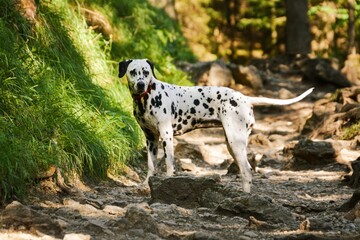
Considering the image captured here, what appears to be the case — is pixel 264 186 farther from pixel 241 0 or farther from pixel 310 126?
pixel 241 0

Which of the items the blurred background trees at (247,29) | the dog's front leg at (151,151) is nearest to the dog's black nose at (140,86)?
the dog's front leg at (151,151)

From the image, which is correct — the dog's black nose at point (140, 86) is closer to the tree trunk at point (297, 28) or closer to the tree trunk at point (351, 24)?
the tree trunk at point (351, 24)

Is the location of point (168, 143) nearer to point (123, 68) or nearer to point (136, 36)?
point (123, 68)

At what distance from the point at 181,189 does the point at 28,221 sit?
1.96 meters

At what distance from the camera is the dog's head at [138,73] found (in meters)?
8.51

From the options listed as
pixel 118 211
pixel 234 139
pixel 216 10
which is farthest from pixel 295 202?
pixel 216 10

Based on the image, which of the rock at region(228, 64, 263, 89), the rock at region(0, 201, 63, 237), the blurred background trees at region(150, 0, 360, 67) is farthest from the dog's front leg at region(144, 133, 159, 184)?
the blurred background trees at region(150, 0, 360, 67)

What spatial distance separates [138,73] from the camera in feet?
28.0

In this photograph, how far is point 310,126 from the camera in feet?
49.1

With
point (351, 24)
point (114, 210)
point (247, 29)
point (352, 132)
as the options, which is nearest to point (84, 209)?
point (114, 210)

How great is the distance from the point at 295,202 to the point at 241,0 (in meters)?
23.1

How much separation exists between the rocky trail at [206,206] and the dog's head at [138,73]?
3.63 feet

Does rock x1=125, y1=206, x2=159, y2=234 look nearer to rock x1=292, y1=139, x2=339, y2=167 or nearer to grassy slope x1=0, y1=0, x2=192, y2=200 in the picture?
grassy slope x1=0, y1=0, x2=192, y2=200

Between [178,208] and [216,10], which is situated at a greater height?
[216,10]
